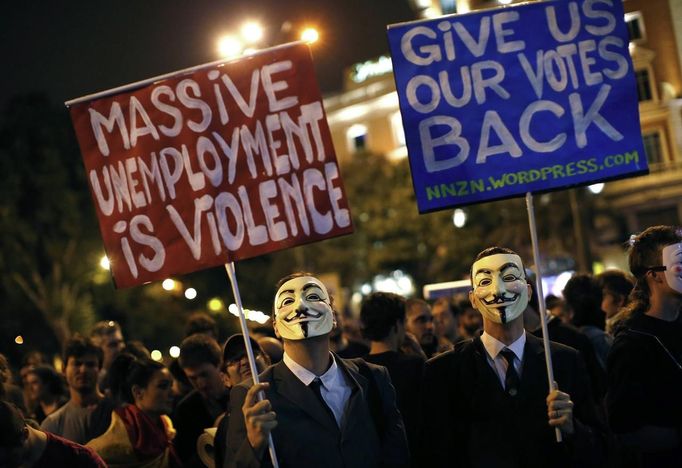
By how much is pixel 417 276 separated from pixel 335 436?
41.1 m

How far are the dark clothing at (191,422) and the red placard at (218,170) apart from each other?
1760 mm

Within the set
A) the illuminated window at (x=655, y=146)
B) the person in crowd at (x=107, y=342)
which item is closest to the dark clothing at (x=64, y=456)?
the person in crowd at (x=107, y=342)

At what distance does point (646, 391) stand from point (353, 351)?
15.9ft

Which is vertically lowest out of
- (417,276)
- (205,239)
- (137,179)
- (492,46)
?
(417,276)

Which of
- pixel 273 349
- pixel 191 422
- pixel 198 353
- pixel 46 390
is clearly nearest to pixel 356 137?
pixel 46 390

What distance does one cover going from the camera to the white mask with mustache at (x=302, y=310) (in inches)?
207

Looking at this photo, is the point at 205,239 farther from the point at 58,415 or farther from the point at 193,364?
the point at 58,415

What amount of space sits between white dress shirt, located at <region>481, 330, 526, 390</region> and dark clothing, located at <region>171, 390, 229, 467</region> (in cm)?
253

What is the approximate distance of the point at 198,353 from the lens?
7484mm

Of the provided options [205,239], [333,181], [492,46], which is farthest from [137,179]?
[492,46]

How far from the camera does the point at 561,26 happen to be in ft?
19.4

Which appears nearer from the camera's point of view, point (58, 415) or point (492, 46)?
point (492, 46)

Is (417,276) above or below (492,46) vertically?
below

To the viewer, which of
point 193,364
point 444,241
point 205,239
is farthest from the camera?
point 444,241
